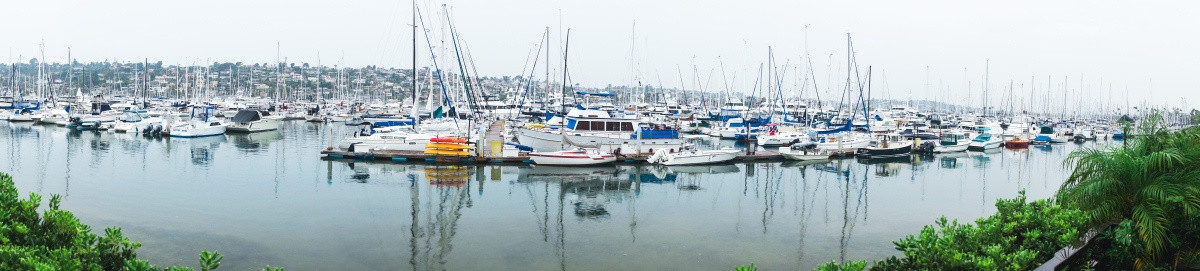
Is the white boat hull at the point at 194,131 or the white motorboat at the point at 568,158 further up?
the white boat hull at the point at 194,131

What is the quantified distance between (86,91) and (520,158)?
5032 inches

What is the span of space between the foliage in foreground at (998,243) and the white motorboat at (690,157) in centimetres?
2574

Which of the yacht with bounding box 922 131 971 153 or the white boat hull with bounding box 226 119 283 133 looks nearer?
the yacht with bounding box 922 131 971 153

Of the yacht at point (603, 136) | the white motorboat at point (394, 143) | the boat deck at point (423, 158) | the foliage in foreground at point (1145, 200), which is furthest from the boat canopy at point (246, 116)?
the foliage in foreground at point (1145, 200)

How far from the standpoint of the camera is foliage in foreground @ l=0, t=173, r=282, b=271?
5176mm

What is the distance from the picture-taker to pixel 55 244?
618 centimetres

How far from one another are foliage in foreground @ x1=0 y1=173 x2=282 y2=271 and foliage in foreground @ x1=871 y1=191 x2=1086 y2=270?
553 centimetres

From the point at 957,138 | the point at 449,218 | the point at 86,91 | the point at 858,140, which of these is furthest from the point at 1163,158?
the point at 86,91

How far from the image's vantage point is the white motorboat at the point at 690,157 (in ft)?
113

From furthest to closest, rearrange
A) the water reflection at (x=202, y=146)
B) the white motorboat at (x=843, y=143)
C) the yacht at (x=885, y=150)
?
the white motorboat at (x=843, y=143)
the yacht at (x=885, y=150)
the water reflection at (x=202, y=146)

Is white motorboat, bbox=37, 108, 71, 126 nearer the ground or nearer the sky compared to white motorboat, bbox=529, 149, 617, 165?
nearer the sky

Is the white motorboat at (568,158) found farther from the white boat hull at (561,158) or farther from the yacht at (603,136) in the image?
the yacht at (603,136)

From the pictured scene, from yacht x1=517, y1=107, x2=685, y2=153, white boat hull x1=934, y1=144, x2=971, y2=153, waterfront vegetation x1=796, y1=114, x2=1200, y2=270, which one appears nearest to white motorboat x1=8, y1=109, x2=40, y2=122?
yacht x1=517, y1=107, x2=685, y2=153

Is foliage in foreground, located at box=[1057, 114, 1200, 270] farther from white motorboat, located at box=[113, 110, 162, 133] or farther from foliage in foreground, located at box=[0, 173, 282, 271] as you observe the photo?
white motorboat, located at box=[113, 110, 162, 133]
